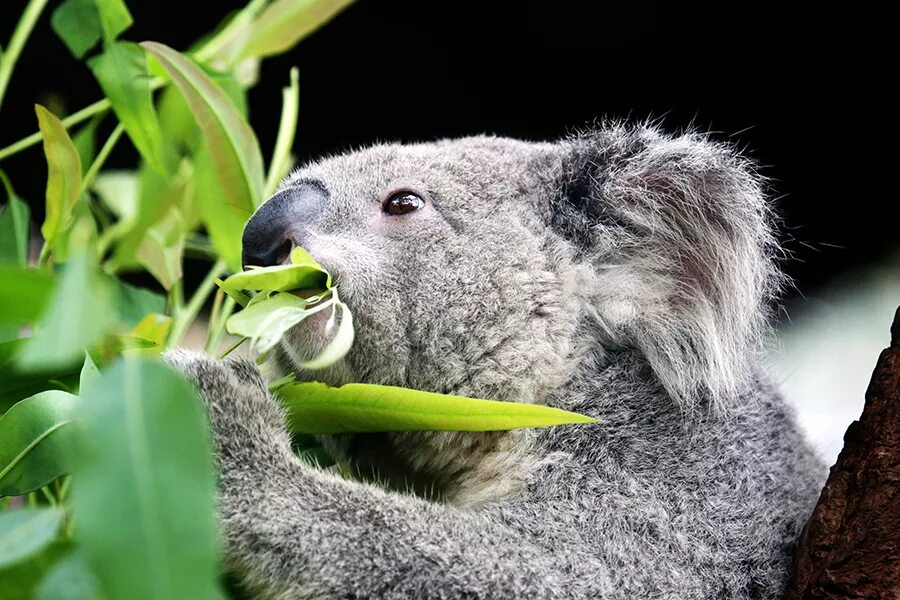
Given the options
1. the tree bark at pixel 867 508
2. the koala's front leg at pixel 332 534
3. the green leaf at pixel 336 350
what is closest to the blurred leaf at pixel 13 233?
the koala's front leg at pixel 332 534

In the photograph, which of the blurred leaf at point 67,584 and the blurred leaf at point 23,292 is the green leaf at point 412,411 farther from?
the blurred leaf at point 67,584

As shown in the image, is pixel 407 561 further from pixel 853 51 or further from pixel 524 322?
pixel 853 51

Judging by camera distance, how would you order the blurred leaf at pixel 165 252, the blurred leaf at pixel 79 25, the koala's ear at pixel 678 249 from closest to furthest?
the koala's ear at pixel 678 249, the blurred leaf at pixel 79 25, the blurred leaf at pixel 165 252

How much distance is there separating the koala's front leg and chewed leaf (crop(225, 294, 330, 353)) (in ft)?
0.45

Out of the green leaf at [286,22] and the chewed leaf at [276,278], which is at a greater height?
the green leaf at [286,22]

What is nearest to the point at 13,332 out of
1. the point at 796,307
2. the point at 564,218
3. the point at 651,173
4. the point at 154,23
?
the point at 564,218

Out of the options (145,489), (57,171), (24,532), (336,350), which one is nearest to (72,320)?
(145,489)

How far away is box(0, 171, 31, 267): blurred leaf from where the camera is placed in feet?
6.41

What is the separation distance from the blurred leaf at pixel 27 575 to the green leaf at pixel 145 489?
0.57m

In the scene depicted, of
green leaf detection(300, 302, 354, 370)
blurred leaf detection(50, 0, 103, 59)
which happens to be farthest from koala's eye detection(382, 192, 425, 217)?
blurred leaf detection(50, 0, 103, 59)

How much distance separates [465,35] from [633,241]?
296 cm

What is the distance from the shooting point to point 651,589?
5.11 ft

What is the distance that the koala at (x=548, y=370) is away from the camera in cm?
148

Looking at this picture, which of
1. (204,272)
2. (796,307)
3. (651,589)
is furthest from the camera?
(204,272)
